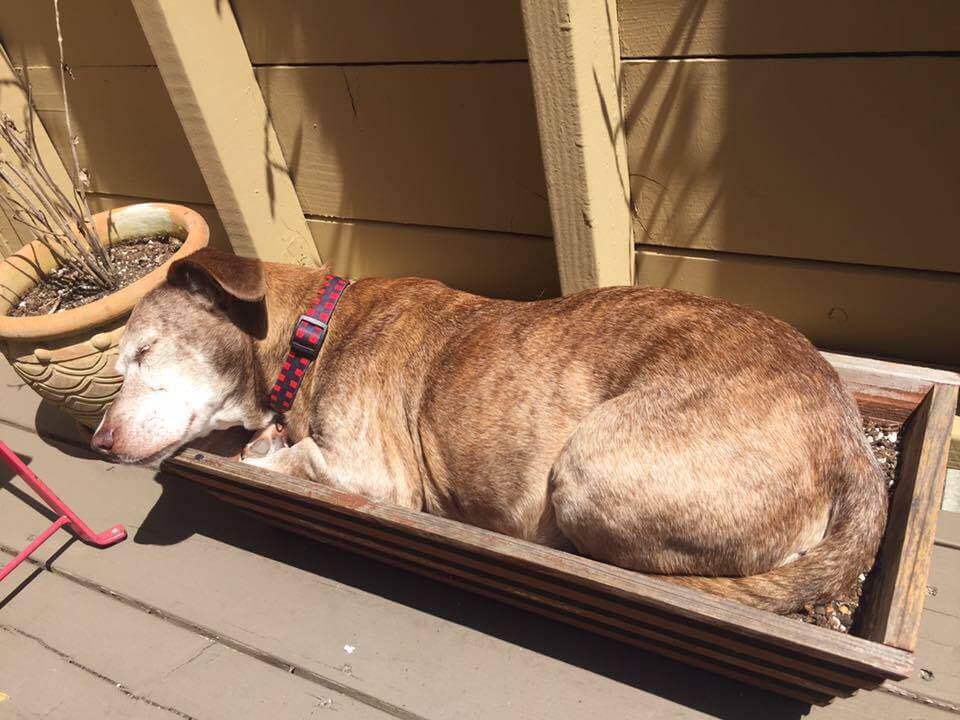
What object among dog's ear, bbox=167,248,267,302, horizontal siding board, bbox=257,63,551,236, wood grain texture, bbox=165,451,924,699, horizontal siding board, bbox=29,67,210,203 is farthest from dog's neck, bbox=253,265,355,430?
horizontal siding board, bbox=29,67,210,203

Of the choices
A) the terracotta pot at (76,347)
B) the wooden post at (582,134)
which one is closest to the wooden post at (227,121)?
the terracotta pot at (76,347)

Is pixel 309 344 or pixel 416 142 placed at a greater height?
pixel 416 142

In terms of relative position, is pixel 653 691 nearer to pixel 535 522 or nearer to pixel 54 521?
pixel 535 522

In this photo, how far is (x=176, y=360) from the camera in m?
2.43

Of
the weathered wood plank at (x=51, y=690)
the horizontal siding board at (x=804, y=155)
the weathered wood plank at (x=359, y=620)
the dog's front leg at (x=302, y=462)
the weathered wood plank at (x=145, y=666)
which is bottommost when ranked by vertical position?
the weathered wood plank at (x=51, y=690)

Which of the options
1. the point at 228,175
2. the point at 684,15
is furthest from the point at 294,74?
the point at 684,15

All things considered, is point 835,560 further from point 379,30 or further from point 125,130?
point 125,130

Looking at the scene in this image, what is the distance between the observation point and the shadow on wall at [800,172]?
217 centimetres

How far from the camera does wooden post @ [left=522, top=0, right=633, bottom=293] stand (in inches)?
83.6

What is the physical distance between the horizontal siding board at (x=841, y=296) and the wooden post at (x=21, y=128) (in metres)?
3.50

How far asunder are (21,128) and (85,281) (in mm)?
1564

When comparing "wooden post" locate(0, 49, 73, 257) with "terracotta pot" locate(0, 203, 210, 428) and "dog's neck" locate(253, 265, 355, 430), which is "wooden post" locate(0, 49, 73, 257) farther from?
"dog's neck" locate(253, 265, 355, 430)

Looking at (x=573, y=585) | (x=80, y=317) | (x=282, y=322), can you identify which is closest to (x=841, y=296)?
(x=573, y=585)

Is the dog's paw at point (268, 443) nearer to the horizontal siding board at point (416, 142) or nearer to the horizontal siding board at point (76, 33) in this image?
the horizontal siding board at point (416, 142)
